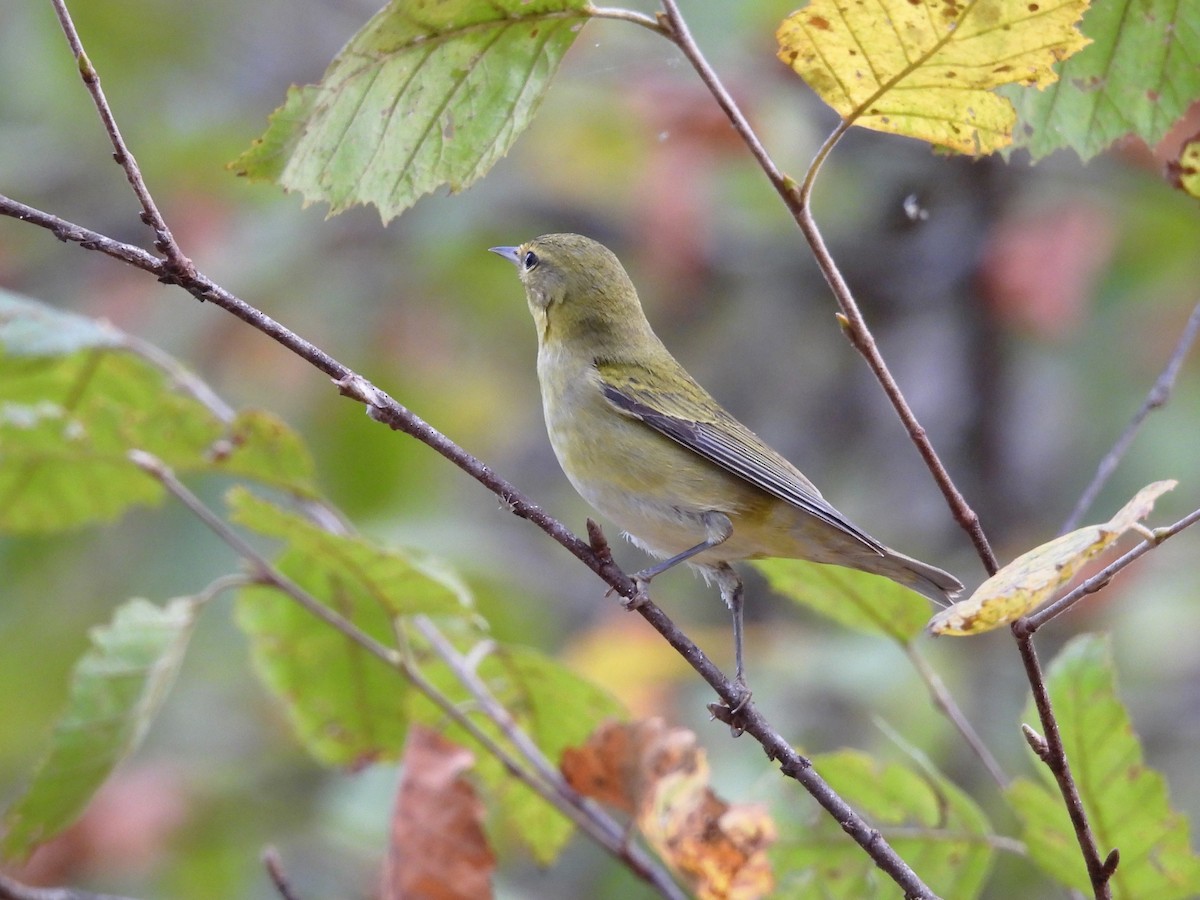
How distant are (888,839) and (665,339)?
4802mm

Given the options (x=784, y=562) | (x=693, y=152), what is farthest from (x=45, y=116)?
(x=784, y=562)

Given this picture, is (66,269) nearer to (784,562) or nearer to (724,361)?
(724,361)

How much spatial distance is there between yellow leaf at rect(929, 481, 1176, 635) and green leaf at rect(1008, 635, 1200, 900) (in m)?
0.69

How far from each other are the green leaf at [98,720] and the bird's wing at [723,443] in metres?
1.31

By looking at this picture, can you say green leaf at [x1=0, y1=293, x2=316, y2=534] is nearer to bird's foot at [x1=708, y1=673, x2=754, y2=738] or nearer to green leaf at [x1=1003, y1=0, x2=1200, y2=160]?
bird's foot at [x1=708, y1=673, x2=754, y2=738]

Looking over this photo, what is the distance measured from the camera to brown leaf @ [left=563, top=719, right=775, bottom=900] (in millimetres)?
2258

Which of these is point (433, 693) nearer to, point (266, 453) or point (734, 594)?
point (266, 453)

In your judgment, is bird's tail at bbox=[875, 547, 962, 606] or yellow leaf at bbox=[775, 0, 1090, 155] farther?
bird's tail at bbox=[875, 547, 962, 606]

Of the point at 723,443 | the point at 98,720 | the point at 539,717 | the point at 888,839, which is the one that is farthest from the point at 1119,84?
the point at 98,720

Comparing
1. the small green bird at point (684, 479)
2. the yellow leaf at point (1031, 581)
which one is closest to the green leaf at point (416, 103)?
the yellow leaf at point (1031, 581)

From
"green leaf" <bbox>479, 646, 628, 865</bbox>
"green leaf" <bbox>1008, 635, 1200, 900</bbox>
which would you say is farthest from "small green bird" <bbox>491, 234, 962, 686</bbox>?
"green leaf" <bbox>1008, 635, 1200, 900</bbox>

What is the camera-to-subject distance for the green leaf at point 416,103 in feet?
6.27

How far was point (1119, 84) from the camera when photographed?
2115mm

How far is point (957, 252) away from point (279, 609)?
414 centimetres
